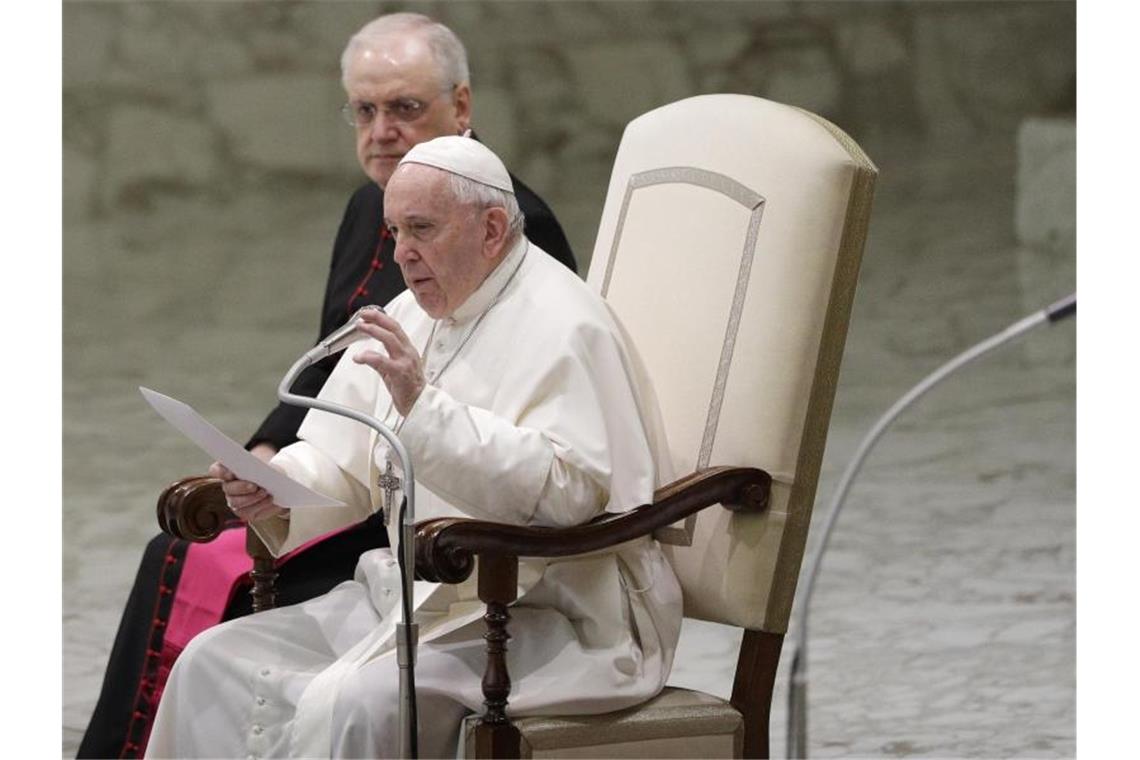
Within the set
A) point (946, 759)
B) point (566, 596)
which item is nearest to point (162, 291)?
point (946, 759)

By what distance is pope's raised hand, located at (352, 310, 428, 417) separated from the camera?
3246mm

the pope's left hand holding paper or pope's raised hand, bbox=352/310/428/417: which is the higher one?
pope's raised hand, bbox=352/310/428/417

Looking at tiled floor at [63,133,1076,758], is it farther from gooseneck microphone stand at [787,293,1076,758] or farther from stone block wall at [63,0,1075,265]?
gooseneck microphone stand at [787,293,1076,758]

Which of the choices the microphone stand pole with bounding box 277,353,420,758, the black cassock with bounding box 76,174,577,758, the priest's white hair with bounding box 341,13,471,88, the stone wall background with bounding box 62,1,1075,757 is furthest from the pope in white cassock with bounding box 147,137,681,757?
the stone wall background with bounding box 62,1,1075,757

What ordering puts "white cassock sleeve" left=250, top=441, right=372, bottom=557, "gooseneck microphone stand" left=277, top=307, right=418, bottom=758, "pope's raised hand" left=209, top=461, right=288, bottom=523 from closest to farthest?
"gooseneck microphone stand" left=277, top=307, right=418, bottom=758, "pope's raised hand" left=209, top=461, right=288, bottom=523, "white cassock sleeve" left=250, top=441, right=372, bottom=557

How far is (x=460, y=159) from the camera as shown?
3531 millimetres

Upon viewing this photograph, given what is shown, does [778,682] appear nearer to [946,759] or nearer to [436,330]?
[946,759]

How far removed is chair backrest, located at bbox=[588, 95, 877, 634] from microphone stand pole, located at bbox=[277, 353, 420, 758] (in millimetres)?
692

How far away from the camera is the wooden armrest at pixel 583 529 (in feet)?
10.6

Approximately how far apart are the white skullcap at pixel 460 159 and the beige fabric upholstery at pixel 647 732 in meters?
0.94

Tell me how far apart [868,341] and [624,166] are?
20.0 ft

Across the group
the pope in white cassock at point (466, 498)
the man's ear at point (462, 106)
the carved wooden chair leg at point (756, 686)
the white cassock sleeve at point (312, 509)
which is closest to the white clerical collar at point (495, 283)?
the pope in white cassock at point (466, 498)

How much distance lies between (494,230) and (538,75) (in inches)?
359

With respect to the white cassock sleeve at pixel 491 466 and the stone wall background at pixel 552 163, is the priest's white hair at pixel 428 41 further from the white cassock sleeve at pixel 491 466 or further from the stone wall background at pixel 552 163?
the stone wall background at pixel 552 163
